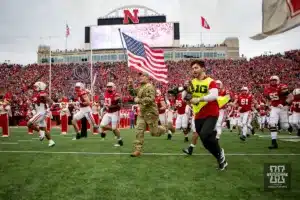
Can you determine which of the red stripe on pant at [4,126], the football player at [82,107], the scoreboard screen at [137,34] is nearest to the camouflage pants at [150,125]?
the football player at [82,107]

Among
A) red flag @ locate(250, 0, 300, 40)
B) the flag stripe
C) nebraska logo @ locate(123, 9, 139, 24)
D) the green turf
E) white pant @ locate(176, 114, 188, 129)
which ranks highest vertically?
nebraska logo @ locate(123, 9, 139, 24)

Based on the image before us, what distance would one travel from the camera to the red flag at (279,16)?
102 inches

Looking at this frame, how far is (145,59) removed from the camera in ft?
42.9

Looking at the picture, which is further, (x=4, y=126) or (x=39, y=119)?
(x=4, y=126)

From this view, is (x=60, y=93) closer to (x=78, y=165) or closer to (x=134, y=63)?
(x=134, y=63)

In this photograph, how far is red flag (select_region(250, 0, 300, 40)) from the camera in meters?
2.59

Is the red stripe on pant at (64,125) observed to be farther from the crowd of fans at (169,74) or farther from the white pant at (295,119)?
the crowd of fans at (169,74)

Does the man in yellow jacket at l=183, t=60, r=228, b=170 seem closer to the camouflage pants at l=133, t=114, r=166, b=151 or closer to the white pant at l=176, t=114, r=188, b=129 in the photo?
the camouflage pants at l=133, t=114, r=166, b=151

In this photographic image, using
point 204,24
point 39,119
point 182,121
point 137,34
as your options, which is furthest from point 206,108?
point 137,34

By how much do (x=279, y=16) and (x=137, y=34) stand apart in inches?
2454

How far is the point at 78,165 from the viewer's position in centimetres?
710

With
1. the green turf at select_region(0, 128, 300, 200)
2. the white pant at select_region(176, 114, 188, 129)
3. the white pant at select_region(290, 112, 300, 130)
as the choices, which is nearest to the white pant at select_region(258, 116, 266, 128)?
the white pant at select_region(290, 112, 300, 130)

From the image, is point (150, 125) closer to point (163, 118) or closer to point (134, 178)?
point (134, 178)

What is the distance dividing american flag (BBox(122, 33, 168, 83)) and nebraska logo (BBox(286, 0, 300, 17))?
30.5 feet
